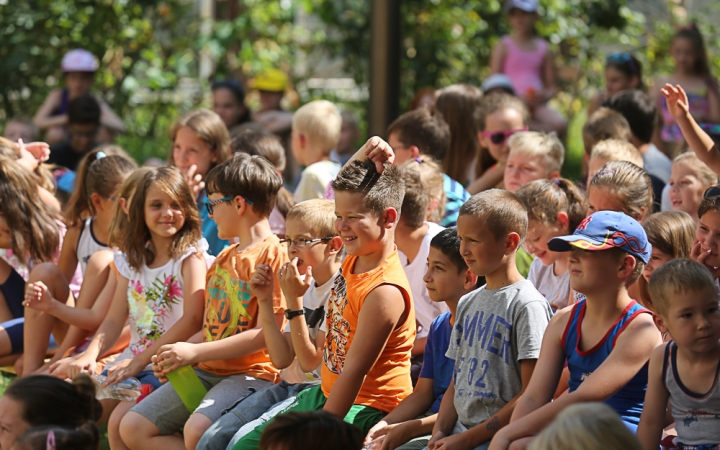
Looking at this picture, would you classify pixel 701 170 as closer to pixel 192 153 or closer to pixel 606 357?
pixel 606 357

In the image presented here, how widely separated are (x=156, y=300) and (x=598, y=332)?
2315mm

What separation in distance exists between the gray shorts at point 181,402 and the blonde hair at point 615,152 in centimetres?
208

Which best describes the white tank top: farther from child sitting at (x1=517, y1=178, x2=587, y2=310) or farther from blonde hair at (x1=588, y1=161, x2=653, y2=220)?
blonde hair at (x1=588, y1=161, x2=653, y2=220)

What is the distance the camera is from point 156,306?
4492mm

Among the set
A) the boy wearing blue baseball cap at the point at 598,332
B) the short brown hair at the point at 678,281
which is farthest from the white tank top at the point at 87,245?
the short brown hair at the point at 678,281

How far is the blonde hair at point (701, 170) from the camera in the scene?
4.46 metres

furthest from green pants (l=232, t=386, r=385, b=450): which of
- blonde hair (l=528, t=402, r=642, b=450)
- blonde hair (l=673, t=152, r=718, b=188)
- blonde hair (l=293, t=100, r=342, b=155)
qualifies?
blonde hair (l=293, t=100, r=342, b=155)

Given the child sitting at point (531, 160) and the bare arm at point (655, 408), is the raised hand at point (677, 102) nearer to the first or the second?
the child sitting at point (531, 160)

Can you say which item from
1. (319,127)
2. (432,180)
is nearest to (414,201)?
(432,180)

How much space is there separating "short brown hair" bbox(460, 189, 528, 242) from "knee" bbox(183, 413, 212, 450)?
1.44 meters

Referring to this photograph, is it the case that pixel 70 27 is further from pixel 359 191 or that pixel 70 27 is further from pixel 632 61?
pixel 359 191

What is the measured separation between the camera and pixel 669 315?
284 centimetres

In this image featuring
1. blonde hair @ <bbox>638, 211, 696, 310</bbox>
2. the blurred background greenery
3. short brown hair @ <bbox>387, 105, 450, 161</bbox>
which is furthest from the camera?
the blurred background greenery

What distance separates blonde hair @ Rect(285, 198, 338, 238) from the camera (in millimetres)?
3900
